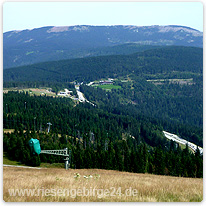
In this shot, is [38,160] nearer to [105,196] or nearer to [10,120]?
[10,120]

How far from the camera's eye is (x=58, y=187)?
1570 cm

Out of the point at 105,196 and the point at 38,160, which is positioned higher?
the point at 105,196

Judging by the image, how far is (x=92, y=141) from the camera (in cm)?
11819

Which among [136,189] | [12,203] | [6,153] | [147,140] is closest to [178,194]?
[136,189]

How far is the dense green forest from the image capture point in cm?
6531

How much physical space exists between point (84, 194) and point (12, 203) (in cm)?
329

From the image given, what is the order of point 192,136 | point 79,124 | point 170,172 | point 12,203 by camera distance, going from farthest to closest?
point 192,136 < point 79,124 < point 170,172 < point 12,203

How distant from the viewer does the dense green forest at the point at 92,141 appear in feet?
214

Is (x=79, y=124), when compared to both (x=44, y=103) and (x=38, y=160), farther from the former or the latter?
(x=38, y=160)

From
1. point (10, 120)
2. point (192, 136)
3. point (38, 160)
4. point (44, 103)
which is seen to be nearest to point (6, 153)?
point (38, 160)

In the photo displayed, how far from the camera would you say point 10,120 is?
107 meters

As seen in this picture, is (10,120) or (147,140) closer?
(10,120)

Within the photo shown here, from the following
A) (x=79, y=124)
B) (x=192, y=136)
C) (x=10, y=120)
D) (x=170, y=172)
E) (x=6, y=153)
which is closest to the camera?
(x=170, y=172)

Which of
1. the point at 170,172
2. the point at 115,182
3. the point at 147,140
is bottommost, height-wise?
the point at 147,140
